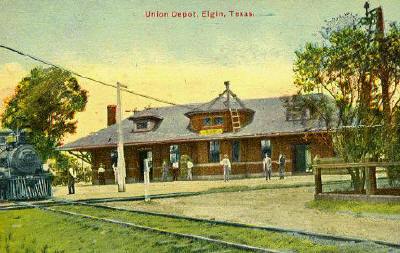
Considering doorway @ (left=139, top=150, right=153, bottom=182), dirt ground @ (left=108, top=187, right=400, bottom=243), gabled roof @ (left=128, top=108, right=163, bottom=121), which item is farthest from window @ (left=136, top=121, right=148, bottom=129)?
dirt ground @ (left=108, top=187, right=400, bottom=243)

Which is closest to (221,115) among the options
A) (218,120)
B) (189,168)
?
(218,120)

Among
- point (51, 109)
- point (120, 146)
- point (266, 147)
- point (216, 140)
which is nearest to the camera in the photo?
point (120, 146)

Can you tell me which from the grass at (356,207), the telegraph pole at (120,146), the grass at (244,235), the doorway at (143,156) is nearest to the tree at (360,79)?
the grass at (356,207)

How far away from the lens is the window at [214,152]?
1249 inches

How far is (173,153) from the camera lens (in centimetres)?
3325

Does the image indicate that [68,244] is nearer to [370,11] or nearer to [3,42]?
[3,42]

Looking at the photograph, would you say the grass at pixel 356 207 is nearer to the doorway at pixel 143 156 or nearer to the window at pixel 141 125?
the doorway at pixel 143 156

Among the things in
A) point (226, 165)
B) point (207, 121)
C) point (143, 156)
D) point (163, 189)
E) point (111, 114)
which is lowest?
point (163, 189)

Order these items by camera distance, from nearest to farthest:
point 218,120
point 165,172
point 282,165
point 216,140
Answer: point 282,165 < point 218,120 < point 216,140 < point 165,172

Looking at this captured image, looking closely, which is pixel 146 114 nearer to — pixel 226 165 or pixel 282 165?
pixel 226 165

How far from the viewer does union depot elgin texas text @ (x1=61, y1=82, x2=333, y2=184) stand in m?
30.5

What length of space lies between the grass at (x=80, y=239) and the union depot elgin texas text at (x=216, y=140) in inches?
691

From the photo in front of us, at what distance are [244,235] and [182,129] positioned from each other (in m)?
23.7

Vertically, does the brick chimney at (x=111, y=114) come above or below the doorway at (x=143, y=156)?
above
